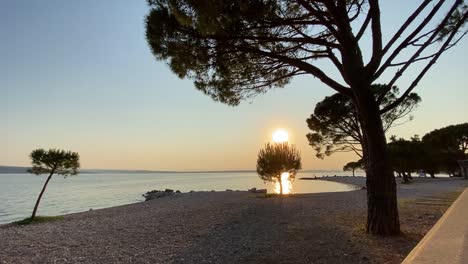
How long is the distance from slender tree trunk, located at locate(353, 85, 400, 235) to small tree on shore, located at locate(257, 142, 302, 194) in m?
22.8

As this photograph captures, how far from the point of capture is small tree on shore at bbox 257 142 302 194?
104 feet

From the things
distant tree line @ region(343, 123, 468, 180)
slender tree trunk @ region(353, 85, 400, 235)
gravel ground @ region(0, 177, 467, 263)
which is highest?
distant tree line @ region(343, 123, 468, 180)

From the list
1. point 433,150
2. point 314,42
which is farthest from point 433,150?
point 314,42

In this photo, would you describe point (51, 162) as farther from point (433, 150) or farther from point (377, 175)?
point (433, 150)

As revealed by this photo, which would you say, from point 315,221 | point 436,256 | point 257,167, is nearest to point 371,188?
point 315,221

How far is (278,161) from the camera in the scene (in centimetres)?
3173

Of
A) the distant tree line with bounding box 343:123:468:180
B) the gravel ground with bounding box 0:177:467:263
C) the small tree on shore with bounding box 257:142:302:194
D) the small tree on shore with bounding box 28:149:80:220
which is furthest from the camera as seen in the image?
the distant tree line with bounding box 343:123:468:180

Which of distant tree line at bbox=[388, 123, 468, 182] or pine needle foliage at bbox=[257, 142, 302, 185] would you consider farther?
distant tree line at bbox=[388, 123, 468, 182]

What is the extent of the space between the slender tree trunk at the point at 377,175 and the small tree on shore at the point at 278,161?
22756mm

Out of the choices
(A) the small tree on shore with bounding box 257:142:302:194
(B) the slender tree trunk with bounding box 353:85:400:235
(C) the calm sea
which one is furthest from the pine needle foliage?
(B) the slender tree trunk with bounding box 353:85:400:235

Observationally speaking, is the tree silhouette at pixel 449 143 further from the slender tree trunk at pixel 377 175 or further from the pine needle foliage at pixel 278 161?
the slender tree trunk at pixel 377 175

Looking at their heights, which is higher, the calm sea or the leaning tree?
the leaning tree

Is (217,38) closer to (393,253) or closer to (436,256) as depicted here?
(393,253)

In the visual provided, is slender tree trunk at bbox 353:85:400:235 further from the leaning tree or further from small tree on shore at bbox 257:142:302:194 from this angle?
small tree on shore at bbox 257:142:302:194
